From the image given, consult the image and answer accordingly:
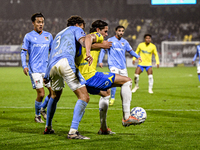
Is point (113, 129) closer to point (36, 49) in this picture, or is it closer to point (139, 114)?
point (139, 114)

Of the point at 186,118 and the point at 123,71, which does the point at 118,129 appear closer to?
the point at 186,118

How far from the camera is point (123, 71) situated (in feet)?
31.6

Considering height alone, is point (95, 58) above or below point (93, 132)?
above

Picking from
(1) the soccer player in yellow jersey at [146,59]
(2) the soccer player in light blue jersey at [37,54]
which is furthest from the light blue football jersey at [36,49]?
(1) the soccer player in yellow jersey at [146,59]

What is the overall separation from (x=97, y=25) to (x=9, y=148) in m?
2.30

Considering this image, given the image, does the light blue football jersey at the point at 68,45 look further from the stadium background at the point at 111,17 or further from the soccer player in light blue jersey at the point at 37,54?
the stadium background at the point at 111,17

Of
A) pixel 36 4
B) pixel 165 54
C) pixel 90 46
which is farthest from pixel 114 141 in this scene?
pixel 36 4

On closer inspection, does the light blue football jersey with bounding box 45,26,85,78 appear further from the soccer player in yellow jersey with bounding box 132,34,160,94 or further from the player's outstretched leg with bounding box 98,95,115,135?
the soccer player in yellow jersey with bounding box 132,34,160,94

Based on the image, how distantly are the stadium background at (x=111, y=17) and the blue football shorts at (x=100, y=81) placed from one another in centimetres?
3660

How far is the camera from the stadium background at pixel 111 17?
138 feet

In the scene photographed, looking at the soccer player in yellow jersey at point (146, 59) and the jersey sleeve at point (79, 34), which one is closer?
the jersey sleeve at point (79, 34)

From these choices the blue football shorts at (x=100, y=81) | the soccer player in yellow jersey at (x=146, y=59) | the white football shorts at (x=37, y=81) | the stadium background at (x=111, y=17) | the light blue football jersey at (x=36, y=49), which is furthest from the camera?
the stadium background at (x=111, y=17)

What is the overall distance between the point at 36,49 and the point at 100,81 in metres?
2.47

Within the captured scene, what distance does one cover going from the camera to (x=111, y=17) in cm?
4444
